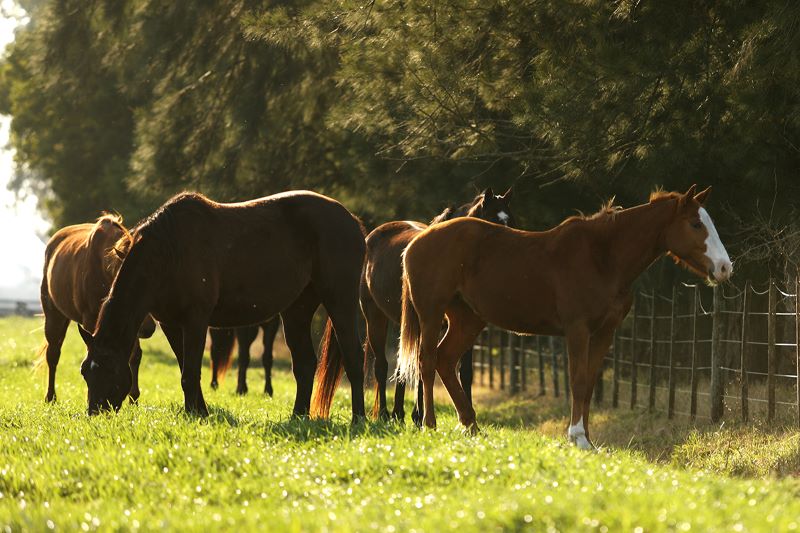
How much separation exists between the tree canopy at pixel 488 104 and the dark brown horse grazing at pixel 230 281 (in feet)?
10.0

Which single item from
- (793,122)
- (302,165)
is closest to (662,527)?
(793,122)

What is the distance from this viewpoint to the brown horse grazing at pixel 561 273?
9.75m

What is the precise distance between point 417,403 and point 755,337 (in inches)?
264

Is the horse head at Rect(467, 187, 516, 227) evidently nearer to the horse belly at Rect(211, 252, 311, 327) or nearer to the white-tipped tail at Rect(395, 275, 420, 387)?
the white-tipped tail at Rect(395, 275, 420, 387)

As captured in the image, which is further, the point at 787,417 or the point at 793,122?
the point at 787,417

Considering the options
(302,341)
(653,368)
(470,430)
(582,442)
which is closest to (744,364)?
(653,368)

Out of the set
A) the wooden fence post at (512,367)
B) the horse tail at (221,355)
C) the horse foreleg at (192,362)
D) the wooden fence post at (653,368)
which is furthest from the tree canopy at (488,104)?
the horse foreleg at (192,362)

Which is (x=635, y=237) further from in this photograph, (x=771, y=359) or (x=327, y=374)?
(x=771, y=359)

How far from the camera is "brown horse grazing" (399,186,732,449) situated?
9750 millimetres

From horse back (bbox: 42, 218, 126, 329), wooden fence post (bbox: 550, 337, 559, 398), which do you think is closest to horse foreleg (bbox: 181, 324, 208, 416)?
horse back (bbox: 42, 218, 126, 329)

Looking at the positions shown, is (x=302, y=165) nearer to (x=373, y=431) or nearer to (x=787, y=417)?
(x=787, y=417)

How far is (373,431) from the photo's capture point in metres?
8.85

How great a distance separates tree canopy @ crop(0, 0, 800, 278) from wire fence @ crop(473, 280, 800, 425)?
0.91m

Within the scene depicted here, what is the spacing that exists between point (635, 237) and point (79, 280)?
19.8ft
